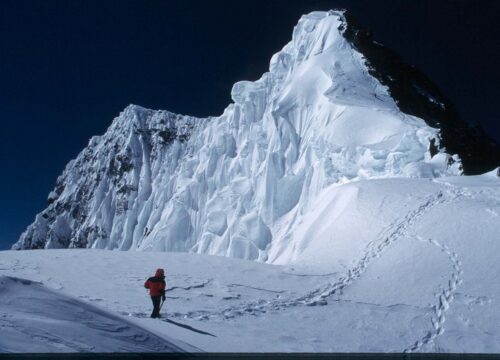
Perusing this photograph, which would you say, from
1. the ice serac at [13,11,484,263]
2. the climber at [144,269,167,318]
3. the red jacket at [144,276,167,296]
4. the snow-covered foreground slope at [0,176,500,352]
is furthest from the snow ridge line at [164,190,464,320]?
the ice serac at [13,11,484,263]

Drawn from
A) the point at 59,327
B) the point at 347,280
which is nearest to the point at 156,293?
the point at 59,327

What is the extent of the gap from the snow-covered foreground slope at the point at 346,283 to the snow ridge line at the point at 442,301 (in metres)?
0.04

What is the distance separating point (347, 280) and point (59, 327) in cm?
792

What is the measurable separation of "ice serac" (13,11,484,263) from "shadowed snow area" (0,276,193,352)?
12055 millimetres

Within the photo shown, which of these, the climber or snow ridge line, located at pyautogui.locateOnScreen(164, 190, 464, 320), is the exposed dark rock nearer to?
snow ridge line, located at pyautogui.locateOnScreen(164, 190, 464, 320)

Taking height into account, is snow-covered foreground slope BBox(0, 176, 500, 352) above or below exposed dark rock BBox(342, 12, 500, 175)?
below

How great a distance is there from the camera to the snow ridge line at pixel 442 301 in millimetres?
8448

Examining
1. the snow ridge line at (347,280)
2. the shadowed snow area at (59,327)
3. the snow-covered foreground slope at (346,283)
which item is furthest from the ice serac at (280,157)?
the shadowed snow area at (59,327)

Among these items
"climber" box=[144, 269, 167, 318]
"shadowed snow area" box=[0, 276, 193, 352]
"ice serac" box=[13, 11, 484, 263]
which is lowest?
"shadowed snow area" box=[0, 276, 193, 352]

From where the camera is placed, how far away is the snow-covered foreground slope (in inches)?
336

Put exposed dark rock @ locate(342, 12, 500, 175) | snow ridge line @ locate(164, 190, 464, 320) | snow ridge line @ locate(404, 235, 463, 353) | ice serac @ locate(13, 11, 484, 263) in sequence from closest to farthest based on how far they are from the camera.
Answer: snow ridge line @ locate(404, 235, 463, 353) < snow ridge line @ locate(164, 190, 464, 320) < exposed dark rock @ locate(342, 12, 500, 175) < ice serac @ locate(13, 11, 484, 263)

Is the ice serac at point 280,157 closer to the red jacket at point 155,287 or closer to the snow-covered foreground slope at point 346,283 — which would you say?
the snow-covered foreground slope at point 346,283

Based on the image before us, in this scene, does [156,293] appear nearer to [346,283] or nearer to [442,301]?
[346,283]

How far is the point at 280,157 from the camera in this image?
36.0 metres
